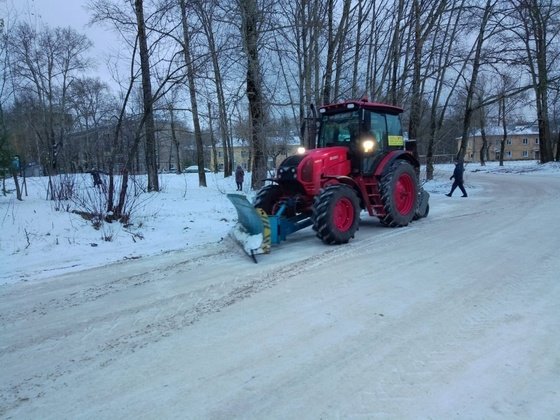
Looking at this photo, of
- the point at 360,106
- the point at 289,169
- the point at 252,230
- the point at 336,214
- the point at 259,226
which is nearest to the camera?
the point at 259,226

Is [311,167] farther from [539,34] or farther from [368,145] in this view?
[539,34]

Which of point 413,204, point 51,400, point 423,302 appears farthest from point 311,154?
point 51,400

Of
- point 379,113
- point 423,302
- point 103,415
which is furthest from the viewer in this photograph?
point 379,113

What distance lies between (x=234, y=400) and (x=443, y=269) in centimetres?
394

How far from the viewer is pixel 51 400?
3.11m

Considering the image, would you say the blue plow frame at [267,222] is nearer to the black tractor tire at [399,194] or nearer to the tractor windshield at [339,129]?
the black tractor tire at [399,194]

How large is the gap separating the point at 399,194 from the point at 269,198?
3250 millimetres

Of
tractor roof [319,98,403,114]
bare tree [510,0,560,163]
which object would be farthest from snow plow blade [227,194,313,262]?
bare tree [510,0,560,163]

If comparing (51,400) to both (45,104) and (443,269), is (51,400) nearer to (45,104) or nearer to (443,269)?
(443,269)

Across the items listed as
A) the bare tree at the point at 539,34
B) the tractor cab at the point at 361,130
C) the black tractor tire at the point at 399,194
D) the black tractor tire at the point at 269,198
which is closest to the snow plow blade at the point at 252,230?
the black tractor tire at the point at 269,198

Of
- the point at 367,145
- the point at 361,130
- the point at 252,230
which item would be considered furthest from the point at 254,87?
the point at 252,230

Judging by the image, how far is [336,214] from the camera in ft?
26.2

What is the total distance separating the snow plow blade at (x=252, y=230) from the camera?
22.7ft

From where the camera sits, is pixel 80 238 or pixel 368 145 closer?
pixel 80 238
